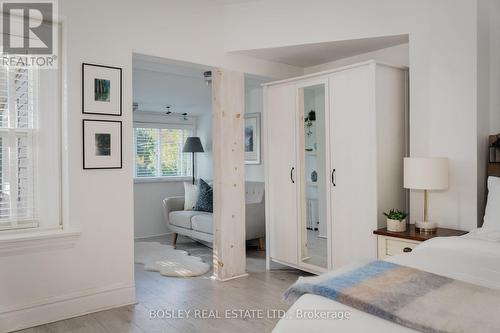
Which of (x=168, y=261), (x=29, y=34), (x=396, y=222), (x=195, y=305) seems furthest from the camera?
(x=168, y=261)

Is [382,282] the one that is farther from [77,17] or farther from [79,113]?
[77,17]

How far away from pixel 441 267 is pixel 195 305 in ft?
6.56

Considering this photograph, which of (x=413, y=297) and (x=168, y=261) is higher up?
(x=413, y=297)

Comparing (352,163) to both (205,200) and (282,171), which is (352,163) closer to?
(282,171)

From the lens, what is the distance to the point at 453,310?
1291 mm

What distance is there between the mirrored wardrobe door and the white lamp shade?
93cm

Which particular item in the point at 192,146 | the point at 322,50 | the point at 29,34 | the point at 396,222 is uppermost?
the point at 322,50

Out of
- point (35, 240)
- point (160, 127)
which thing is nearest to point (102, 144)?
point (35, 240)

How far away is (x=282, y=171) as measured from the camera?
3982 millimetres

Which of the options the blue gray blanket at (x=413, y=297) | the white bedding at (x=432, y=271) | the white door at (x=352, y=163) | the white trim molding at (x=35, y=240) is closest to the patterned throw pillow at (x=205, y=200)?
the white door at (x=352, y=163)

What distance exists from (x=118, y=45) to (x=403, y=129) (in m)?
2.52

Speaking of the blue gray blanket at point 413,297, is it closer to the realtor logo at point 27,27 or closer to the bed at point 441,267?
the bed at point 441,267

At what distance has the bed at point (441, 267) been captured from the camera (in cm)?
135

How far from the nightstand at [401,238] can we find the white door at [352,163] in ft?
0.55
